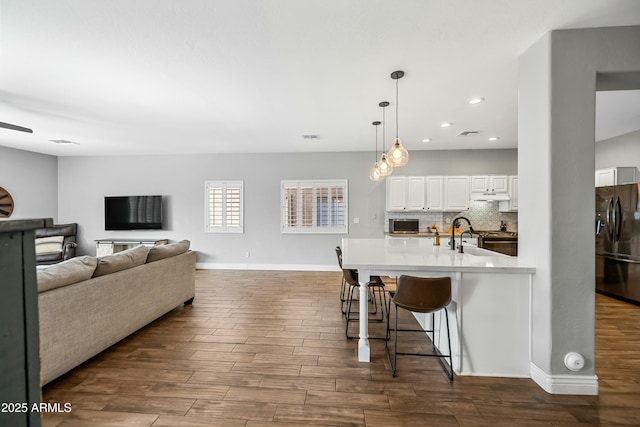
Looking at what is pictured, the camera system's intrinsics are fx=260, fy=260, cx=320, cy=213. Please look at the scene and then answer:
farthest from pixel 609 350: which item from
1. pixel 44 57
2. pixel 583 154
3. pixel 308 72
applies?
pixel 44 57

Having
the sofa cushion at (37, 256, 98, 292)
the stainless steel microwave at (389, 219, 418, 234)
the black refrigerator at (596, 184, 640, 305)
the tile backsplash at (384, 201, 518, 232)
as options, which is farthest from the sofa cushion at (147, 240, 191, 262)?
the black refrigerator at (596, 184, 640, 305)

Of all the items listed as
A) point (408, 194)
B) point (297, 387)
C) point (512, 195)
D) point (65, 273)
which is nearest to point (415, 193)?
point (408, 194)

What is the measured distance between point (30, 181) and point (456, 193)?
30.4 feet

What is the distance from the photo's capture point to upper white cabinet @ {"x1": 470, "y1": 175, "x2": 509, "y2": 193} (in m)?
5.43

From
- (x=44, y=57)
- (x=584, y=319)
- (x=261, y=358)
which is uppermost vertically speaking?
(x=44, y=57)

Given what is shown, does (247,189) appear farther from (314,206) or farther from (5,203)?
(5,203)

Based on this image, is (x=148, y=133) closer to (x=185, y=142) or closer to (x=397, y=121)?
(x=185, y=142)

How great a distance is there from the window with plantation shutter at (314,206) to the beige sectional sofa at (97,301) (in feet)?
9.56

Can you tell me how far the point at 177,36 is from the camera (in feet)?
6.63

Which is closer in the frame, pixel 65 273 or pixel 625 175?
pixel 65 273

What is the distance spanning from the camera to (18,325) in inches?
21.9

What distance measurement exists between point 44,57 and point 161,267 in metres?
2.25

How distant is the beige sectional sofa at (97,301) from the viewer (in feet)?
6.31

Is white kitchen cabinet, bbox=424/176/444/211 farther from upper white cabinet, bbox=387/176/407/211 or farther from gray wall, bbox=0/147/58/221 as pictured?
gray wall, bbox=0/147/58/221
